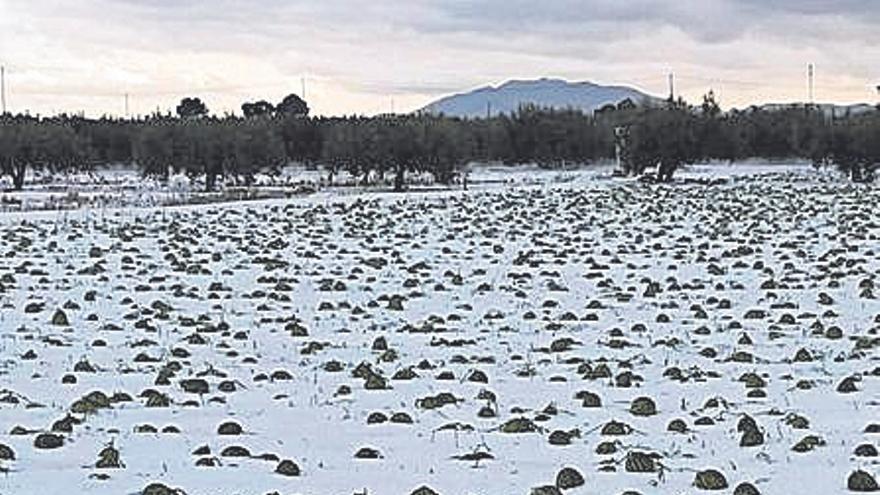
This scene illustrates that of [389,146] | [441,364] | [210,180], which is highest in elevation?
[389,146]

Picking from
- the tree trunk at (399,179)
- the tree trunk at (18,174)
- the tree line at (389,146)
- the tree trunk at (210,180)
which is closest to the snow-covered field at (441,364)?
the tree trunk at (399,179)

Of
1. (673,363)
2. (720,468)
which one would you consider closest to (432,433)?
(720,468)

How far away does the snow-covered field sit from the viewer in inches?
372

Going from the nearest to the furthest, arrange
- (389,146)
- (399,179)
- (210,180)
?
(399,179), (389,146), (210,180)

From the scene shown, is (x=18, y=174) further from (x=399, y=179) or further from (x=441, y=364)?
(x=441, y=364)

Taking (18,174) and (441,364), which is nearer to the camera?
(441,364)

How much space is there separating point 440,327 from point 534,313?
72.5 inches

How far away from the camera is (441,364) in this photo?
1448 centimetres

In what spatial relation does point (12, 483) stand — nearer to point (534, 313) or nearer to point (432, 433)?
point (432, 433)

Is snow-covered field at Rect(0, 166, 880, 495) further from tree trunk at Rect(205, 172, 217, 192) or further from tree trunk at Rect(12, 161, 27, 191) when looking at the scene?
tree trunk at Rect(12, 161, 27, 191)

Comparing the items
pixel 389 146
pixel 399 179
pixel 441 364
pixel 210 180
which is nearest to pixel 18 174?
pixel 210 180

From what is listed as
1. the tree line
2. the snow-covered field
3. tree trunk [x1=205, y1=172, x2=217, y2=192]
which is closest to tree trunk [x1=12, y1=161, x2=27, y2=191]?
the tree line

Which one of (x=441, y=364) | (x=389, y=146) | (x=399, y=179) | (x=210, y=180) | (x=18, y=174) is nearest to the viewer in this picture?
(x=441, y=364)

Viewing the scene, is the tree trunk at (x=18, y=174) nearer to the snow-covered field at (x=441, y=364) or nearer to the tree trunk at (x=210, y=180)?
the tree trunk at (x=210, y=180)
